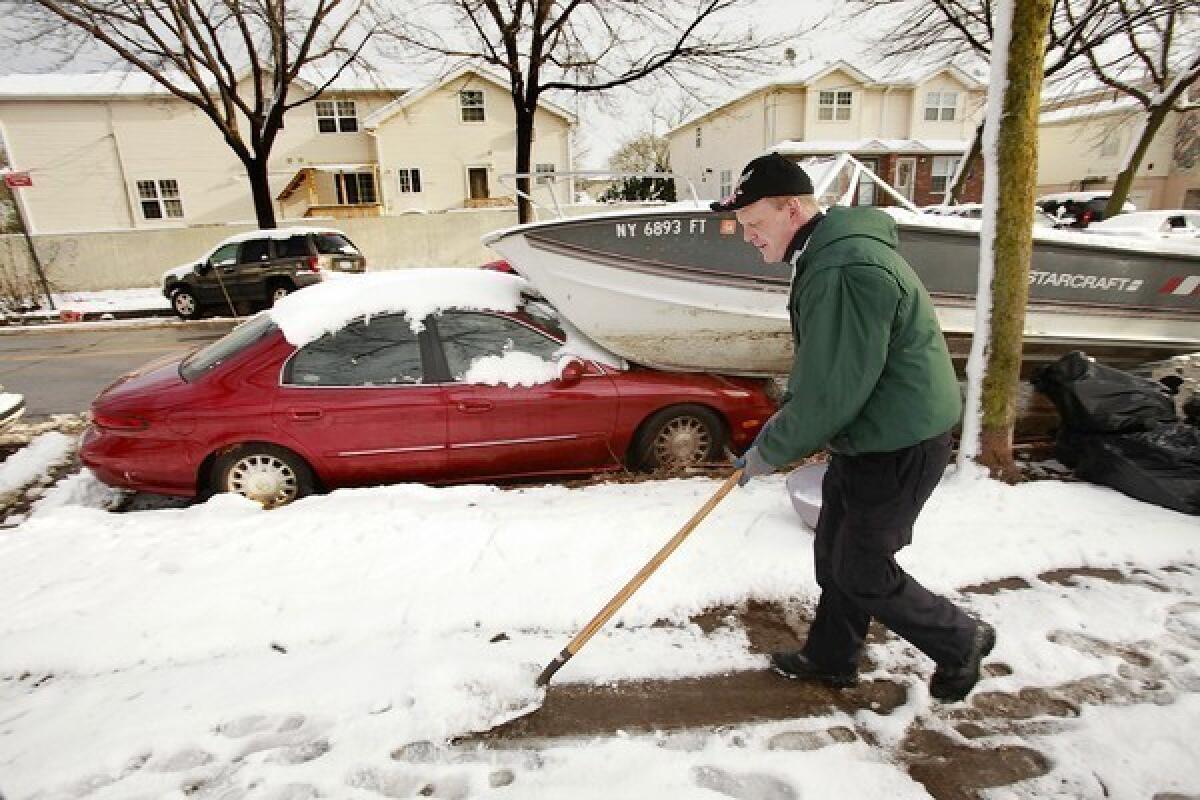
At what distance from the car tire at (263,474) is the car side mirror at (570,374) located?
1717 mm

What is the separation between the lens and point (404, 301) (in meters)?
4.21

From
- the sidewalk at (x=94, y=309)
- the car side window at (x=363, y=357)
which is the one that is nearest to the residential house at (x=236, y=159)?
the sidewalk at (x=94, y=309)

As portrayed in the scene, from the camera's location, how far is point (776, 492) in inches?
151

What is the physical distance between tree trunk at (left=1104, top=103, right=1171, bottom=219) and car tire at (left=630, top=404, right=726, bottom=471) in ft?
46.9

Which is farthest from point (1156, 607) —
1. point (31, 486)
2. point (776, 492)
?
point (31, 486)

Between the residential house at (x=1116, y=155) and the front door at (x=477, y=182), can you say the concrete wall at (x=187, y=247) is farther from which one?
the residential house at (x=1116, y=155)


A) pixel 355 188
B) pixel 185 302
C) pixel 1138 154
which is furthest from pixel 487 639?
pixel 355 188

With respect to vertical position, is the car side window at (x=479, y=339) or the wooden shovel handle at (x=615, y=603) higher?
the car side window at (x=479, y=339)

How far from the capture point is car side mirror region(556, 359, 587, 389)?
4215 mm

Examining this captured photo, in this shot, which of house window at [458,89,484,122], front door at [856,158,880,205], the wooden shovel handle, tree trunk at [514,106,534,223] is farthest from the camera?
house window at [458,89,484,122]

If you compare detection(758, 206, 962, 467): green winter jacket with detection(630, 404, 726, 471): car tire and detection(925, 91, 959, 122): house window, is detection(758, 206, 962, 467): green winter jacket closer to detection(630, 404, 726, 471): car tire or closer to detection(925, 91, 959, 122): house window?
detection(630, 404, 726, 471): car tire

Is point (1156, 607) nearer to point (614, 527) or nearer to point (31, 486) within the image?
point (614, 527)

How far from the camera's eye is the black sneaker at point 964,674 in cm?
219

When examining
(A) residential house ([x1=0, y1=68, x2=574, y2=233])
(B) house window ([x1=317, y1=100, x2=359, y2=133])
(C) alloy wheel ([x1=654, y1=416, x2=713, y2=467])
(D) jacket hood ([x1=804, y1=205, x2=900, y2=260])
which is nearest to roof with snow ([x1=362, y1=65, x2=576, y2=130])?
(A) residential house ([x1=0, y1=68, x2=574, y2=233])
